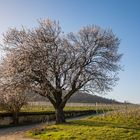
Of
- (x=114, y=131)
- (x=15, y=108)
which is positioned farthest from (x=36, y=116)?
(x=114, y=131)

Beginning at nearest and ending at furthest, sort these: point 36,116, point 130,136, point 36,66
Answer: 1. point 130,136
2. point 36,66
3. point 36,116

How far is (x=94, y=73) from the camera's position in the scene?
39.8 metres

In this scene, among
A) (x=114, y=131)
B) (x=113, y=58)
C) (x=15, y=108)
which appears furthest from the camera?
(x=15, y=108)

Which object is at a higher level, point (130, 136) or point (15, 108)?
point (15, 108)

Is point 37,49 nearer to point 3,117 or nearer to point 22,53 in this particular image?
point 22,53

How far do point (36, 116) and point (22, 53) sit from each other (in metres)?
13.6

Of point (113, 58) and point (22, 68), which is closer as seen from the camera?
point (22, 68)

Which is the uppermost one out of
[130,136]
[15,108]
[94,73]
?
[94,73]

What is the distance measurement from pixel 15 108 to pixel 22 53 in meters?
8.90

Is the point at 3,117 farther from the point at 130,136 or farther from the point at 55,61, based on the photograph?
the point at 130,136

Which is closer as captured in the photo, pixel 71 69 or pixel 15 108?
pixel 71 69

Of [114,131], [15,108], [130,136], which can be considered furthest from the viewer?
[15,108]

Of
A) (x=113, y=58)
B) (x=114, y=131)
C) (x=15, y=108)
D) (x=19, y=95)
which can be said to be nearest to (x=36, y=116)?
(x=15, y=108)

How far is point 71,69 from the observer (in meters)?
39.7
